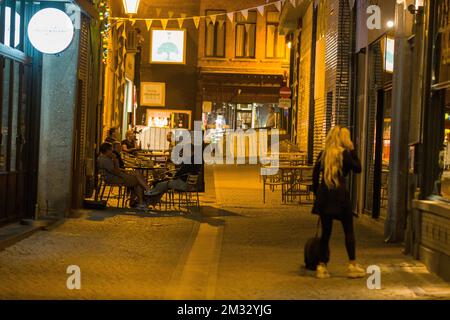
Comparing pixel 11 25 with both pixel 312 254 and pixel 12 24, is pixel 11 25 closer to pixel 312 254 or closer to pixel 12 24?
pixel 12 24

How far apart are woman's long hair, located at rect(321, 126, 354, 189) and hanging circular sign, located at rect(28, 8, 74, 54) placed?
17.5 ft

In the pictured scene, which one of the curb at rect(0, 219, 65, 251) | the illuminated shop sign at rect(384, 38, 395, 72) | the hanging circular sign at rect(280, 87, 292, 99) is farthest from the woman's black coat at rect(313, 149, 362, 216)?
the hanging circular sign at rect(280, 87, 292, 99)

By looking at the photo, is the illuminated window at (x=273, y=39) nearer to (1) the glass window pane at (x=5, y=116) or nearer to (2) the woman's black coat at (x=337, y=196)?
(1) the glass window pane at (x=5, y=116)

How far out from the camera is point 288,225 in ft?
44.6

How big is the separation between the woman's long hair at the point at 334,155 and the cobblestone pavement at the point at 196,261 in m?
1.11

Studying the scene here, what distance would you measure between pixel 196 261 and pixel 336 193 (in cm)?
206

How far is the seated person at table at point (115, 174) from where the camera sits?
49.3 ft

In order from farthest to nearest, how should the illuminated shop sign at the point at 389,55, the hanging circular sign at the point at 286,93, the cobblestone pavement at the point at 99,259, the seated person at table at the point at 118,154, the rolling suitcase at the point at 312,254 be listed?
the hanging circular sign at the point at 286,93, the seated person at table at the point at 118,154, the illuminated shop sign at the point at 389,55, the rolling suitcase at the point at 312,254, the cobblestone pavement at the point at 99,259

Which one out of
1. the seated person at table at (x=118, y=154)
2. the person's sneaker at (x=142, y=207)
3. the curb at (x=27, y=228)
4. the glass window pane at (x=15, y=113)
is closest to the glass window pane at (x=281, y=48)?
the seated person at table at (x=118, y=154)

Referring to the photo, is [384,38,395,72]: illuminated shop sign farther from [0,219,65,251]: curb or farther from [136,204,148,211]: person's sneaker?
[0,219,65,251]: curb

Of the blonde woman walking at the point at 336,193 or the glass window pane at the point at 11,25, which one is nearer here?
the blonde woman walking at the point at 336,193

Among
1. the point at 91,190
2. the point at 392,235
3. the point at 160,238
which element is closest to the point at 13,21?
the point at 160,238

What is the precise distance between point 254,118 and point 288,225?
102ft

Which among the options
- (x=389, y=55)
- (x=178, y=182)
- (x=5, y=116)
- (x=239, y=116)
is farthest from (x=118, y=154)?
(x=239, y=116)
